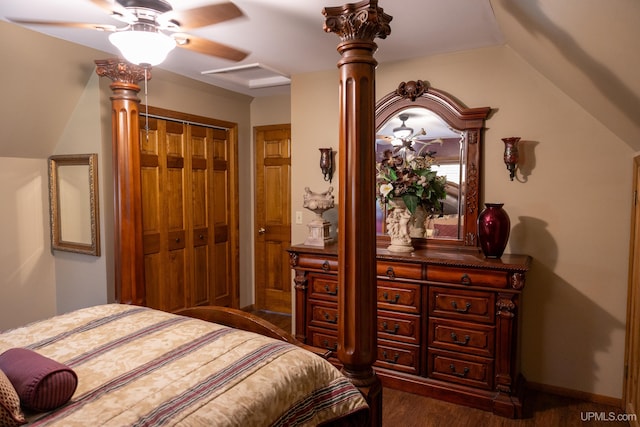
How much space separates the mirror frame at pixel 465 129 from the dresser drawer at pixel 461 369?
80 cm

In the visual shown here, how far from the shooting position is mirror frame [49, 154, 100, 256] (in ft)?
10.8

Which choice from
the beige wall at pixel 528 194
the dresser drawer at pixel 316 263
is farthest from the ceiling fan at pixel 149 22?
the dresser drawer at pixel 316 263

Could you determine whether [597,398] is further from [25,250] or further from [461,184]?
[25,250]

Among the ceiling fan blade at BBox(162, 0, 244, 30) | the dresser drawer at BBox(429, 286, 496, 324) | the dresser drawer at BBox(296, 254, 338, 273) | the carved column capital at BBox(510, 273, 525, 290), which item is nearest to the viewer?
the ceiling fan blade at BBox(162, 0, 244, 30)

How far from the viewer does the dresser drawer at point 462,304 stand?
269 cm

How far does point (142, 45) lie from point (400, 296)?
216cm

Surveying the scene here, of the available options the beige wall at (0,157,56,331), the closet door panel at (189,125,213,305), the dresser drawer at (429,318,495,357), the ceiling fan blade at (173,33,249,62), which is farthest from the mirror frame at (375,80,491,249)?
the beige wall at (0,157,56,331)

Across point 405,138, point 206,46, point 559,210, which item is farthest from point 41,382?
point 559,210

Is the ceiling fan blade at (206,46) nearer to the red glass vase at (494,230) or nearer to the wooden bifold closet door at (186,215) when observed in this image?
the wooden bifold closet door at (186,215)

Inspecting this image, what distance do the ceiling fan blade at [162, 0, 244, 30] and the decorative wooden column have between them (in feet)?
2.12

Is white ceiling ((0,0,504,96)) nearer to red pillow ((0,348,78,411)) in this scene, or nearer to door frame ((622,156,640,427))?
door frame ((622,156,640,427))

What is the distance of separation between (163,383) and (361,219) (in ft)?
3.06

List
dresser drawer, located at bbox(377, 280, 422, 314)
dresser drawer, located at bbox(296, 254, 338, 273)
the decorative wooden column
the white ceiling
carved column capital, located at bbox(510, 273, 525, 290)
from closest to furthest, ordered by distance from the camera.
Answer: the white ceiling, carved column capital, located at bbox(510, 273, 525, 290), the decorative wooden column, dresser drawer, located at bbox(377, 280, 422, 314), dresser drawer, located at bbox(296, 254, 338, 273)

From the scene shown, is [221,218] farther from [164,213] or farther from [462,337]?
[462,337]
